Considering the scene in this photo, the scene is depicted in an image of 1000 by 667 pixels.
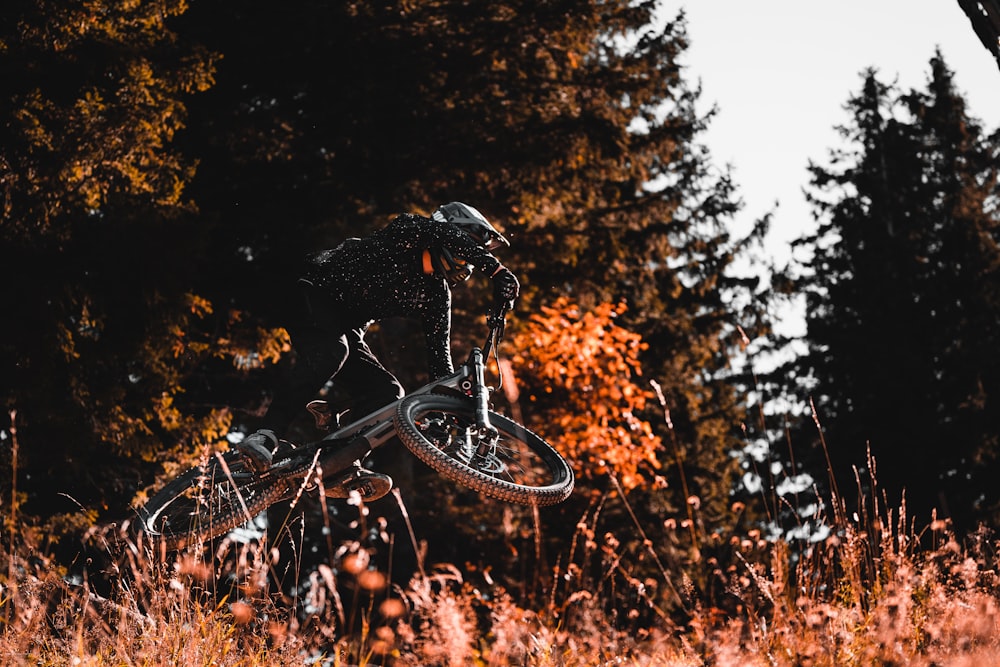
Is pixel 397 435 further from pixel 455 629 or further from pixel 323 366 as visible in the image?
pixel 455 629

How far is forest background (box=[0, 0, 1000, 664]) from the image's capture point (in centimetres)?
905

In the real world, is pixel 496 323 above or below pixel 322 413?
above

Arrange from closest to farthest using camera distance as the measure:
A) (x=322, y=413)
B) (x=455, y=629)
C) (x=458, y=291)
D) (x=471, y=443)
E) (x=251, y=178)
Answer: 1. (x=455, y=629)
2. (x=471, y=443)
3. (x=322, y=413)
4. (x=251, y=178)
5. (x=458, y=291)

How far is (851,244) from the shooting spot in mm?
19531

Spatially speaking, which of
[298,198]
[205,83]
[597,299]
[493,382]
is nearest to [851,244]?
[597,299]

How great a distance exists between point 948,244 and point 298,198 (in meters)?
12.7

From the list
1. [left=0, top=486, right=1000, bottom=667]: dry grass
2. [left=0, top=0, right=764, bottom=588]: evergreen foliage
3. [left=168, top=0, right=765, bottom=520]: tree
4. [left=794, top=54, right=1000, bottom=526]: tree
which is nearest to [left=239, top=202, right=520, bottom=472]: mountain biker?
[left=0, top=486, right=1000, bottom=667]: dry grass

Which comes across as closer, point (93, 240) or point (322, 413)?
point (322, 413)

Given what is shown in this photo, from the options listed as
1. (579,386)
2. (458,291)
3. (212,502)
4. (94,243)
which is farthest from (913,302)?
(212,502)

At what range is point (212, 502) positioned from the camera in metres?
4.82

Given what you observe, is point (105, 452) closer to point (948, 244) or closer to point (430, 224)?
point (430, 224)

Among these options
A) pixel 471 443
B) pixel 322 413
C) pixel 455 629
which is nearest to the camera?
pixel 455 629

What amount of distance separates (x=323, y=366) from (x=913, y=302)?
51.8 ft

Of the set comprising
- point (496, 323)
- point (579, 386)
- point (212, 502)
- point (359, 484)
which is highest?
point (496, 323)
